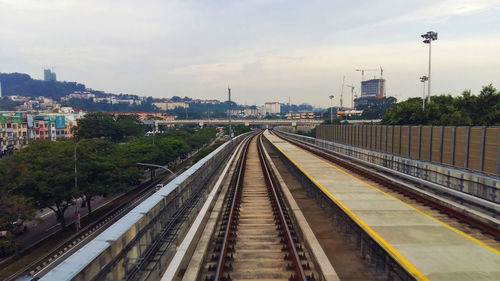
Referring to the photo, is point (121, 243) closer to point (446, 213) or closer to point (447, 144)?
point (446, 213)

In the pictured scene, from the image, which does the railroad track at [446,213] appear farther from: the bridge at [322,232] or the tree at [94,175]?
the tree at [94,175]

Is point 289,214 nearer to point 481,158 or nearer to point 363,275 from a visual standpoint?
point 363,275

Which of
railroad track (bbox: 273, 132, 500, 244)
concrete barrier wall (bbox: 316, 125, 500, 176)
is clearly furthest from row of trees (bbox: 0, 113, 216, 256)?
concrete barrier wall (bbox: 316, 125, 500, 176)

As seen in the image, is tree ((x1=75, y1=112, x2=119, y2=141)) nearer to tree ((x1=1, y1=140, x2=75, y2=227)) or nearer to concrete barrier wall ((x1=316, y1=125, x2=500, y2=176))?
tree ((x1=1, y1=140, x2=75, y2=227))

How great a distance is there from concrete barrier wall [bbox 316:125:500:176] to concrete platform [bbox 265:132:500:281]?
214 inches

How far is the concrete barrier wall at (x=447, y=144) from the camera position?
13391mm

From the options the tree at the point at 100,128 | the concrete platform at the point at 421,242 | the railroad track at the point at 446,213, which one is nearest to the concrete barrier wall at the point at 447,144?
the railroad track at the point at 446,213

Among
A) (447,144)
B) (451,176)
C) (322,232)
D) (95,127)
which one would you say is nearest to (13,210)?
(322,232)

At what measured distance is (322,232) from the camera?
1060 cm

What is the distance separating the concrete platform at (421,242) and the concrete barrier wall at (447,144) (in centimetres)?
543

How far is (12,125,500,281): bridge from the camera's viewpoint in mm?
6026

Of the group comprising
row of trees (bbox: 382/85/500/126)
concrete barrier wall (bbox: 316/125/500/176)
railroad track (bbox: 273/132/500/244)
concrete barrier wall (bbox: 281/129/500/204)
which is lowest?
railroad track (bbox: 273/132/500/244)

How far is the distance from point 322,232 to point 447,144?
443 inches

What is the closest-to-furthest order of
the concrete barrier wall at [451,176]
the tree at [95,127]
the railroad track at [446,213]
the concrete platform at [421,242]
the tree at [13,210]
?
the concrete platform at [421,242] < the railroad track at [446,213] < the concrete barrier wall at [451,176] < the tree at [13,210] < the tree at [95,127]
